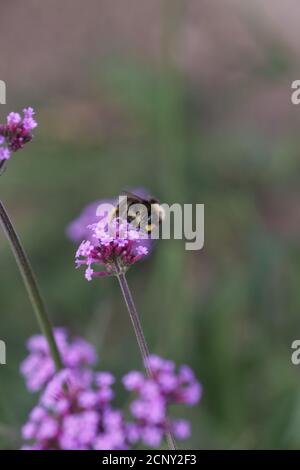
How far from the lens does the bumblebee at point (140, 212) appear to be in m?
1.64

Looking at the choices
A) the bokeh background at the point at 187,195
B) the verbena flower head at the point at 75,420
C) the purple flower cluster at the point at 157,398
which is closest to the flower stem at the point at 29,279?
the verbena flower head at the point at 75,420

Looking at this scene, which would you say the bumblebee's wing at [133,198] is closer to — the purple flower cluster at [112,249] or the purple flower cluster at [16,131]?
the purple flower cluster at [112,249]

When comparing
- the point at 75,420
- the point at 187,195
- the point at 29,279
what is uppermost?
the point at 187,195

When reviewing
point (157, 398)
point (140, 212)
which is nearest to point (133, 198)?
point (140, 212)

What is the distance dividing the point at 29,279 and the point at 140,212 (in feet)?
1.07

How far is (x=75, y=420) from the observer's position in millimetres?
1608

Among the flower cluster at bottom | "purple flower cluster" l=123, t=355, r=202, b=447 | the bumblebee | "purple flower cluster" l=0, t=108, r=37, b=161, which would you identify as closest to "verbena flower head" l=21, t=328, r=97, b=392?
the flower cluster at bottom

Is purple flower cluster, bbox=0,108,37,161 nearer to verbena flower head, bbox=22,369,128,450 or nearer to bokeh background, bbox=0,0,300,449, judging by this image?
verbena flower head, bbox=22,369,128,450

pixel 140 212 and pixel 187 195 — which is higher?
pixel 187 195

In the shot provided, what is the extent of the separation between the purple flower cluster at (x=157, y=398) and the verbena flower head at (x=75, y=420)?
5cm

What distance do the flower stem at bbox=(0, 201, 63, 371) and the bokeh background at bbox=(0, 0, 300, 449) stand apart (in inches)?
16.2

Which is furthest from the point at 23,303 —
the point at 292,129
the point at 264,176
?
the point at 292,129

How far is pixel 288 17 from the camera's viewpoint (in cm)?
489

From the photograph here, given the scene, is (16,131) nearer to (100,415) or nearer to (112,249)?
(112,249)
